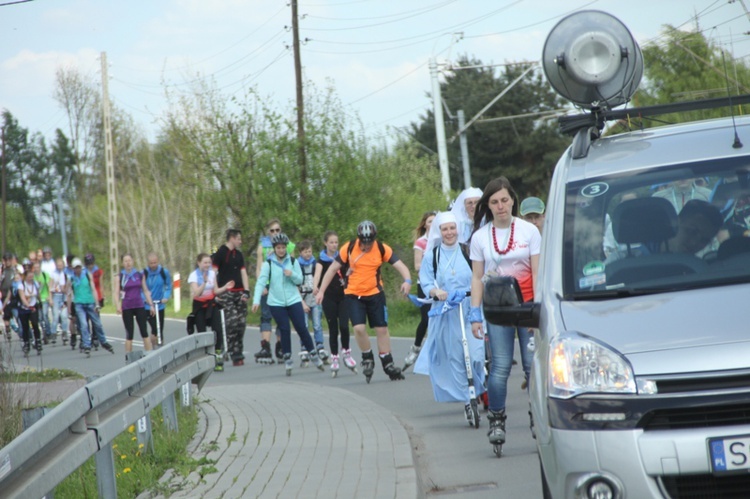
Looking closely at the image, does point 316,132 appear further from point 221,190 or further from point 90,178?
point 90,178

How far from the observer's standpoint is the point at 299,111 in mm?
35344

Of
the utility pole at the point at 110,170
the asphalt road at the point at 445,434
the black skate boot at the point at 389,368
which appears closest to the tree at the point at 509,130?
the utility pole at the point at 110,170

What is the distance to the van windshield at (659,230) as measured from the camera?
4992mm

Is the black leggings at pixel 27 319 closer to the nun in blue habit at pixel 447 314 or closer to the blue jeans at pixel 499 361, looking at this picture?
the nun in blue habit at pixel 447 314

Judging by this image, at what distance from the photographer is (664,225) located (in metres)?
5.27

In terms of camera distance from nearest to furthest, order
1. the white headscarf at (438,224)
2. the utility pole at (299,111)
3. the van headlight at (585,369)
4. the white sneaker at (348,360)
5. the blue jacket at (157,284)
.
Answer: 1. the van headlight at (585,369)
2. the white headscarf at (438,224)
3. the white sneaker at (348,360)
4. the blue jacket at (157,284)
5. the utility pole at (299,111)

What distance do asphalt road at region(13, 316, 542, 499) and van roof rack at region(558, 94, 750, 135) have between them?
228cm

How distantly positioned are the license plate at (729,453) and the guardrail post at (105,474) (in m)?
3.47

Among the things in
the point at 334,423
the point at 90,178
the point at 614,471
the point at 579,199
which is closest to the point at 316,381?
the point at 334,423

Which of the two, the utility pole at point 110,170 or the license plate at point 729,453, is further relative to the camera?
the utility pole at point 110,170

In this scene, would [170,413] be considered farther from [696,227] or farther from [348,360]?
[348,360]

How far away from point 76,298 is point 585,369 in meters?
20.9

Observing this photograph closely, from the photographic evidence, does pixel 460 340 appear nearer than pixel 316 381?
Yes

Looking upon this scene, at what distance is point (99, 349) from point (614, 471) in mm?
22946
